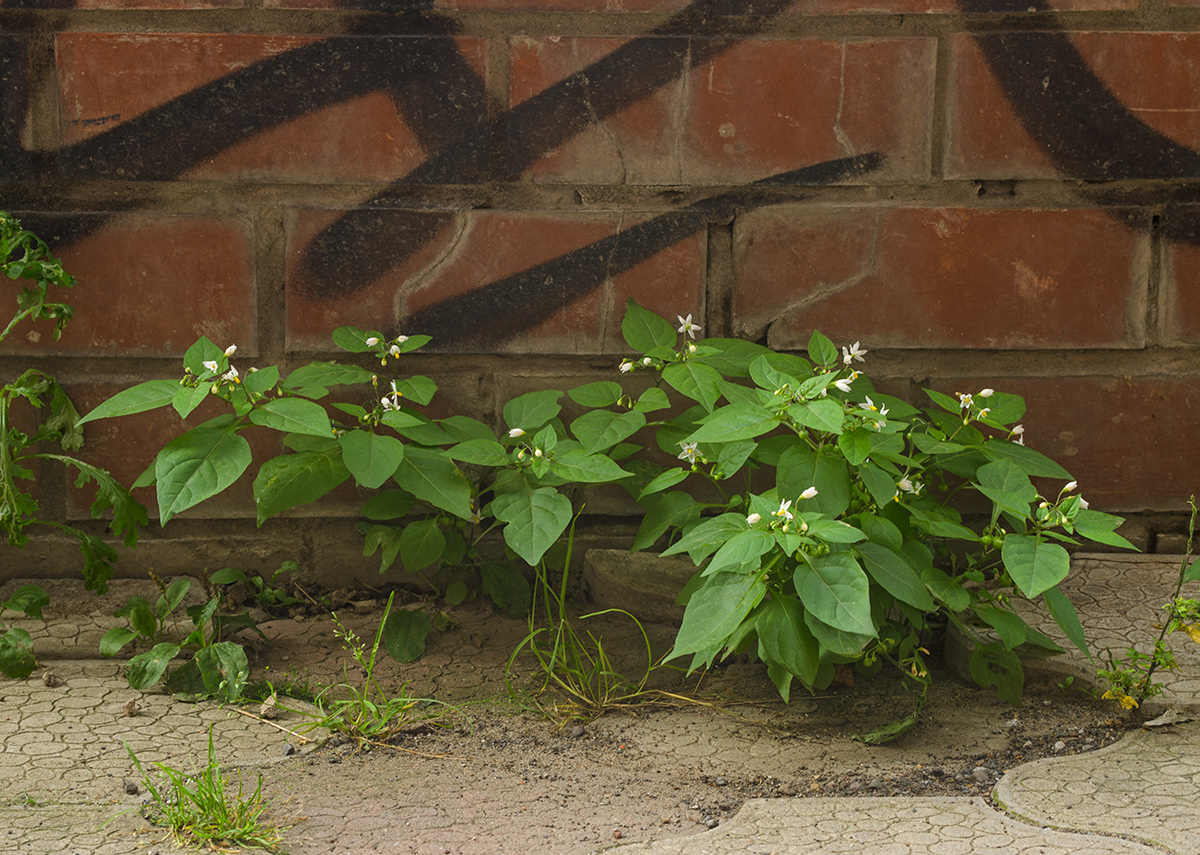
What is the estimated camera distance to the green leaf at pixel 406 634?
5.01 feet

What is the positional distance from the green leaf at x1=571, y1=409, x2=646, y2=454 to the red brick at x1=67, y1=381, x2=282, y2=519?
0.60 metres

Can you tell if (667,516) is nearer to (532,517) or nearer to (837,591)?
(532,517)

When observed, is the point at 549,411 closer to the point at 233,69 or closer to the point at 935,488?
the point at 935,488

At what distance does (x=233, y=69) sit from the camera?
1.60 m

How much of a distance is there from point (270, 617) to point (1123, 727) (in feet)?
4.37

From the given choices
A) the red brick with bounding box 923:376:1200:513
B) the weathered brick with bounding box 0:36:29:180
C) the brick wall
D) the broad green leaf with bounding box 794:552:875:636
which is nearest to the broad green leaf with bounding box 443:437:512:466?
the brick wall

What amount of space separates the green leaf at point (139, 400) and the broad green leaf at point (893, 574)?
972 mm

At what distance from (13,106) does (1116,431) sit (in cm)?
197

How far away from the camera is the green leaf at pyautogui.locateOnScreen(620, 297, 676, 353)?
1.55m

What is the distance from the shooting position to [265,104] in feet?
5.29

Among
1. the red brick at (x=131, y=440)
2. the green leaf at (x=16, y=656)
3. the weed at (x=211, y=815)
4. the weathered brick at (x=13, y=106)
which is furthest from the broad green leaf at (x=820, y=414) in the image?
the weathered brick at (x=13, y=106)

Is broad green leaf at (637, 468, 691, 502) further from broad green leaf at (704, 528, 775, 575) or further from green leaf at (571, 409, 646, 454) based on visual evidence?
broad green leaf at (704, 528, 775, 575)

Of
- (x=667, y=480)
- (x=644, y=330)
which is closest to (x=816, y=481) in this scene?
(x=667, y=480)

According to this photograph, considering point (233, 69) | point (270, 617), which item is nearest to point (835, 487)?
point (270, 617)
